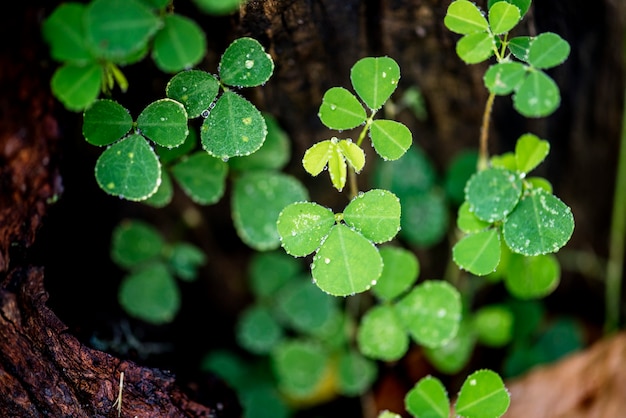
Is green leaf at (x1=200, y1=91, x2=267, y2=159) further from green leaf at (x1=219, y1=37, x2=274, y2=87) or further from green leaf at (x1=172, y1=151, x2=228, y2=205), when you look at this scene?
green leaf at (x1=172, y1=151, x2=228, y2=205)

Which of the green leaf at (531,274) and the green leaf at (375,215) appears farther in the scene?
the green leaf at (531,274)

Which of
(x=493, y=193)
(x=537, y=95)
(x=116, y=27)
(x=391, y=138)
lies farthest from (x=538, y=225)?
(x=116, y=27)

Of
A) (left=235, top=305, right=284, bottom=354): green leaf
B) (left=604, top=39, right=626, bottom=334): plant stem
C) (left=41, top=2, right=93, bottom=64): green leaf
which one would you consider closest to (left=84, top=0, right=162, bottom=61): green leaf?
(left=41, top=2, right=93, bottom=64): green leaf

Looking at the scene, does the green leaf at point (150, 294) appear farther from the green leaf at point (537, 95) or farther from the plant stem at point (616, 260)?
the plant stem at point (616, 260)

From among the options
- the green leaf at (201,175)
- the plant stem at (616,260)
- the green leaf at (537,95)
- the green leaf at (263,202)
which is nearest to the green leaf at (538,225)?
the green leaf at (537,95)

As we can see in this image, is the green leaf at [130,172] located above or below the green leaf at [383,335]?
above
